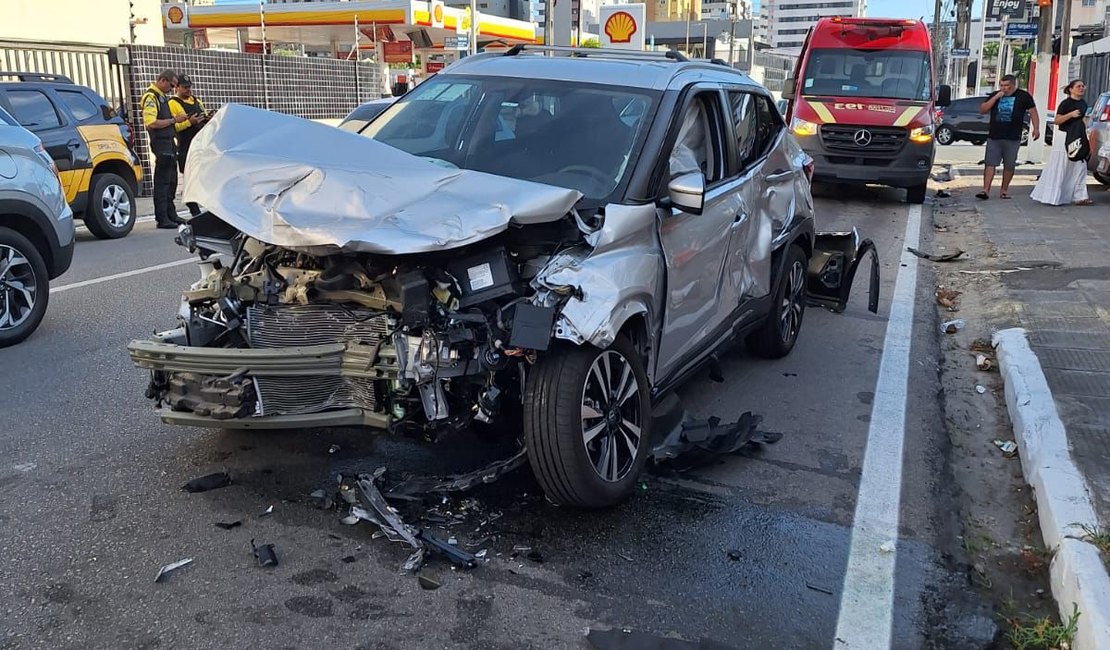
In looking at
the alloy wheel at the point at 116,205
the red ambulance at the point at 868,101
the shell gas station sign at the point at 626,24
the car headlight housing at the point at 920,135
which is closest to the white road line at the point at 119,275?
the alloy wheel at the point at 116,205

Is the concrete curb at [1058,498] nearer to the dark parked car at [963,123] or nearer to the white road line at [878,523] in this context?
the white road line at [878,523]

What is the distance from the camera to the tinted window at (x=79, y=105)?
37.5 feet

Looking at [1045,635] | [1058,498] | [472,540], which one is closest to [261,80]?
[472,540]

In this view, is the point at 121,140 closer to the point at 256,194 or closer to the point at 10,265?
the point at 10,265

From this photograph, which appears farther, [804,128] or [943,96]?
[943,96]

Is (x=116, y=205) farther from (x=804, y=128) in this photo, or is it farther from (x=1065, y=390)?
(x=1065, y=390)

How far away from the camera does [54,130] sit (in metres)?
11.1

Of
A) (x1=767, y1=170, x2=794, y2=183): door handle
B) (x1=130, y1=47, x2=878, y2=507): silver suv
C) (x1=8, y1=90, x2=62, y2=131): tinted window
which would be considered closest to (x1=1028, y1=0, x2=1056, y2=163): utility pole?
(x1=767, y1=170, x2=794, y2=183): door handle

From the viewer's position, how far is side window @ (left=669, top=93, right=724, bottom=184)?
478cm

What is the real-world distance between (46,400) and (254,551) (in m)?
2.41

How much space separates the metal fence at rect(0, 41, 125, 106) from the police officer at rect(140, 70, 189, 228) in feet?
13.1

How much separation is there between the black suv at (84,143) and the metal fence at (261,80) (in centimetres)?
477

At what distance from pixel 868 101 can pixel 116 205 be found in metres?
10.7

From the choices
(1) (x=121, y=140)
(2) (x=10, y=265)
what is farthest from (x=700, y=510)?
(1) (x=121, y=140)
